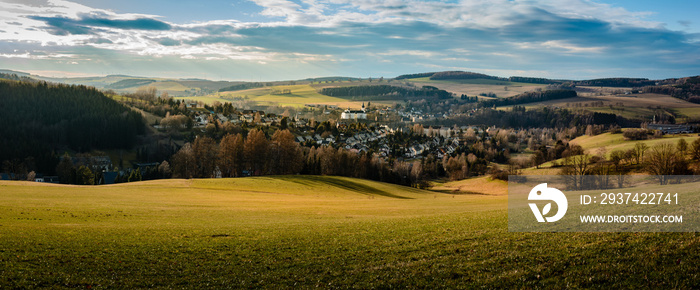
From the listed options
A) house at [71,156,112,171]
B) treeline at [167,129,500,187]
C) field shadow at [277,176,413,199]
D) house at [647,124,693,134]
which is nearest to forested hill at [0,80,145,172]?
house at [71,156,112,171]

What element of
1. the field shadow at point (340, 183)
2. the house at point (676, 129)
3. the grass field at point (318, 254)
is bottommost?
the field shadow at point (340, 183)

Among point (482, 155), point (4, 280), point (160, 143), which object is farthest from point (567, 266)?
point (160, 143)

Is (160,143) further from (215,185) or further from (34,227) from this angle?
(34,227)

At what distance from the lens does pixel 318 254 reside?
19469 mm

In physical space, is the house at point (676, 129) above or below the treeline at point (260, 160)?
above

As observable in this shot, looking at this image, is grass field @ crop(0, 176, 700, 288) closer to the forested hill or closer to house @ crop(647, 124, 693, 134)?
the forested hill

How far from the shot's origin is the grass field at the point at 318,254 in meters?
14.6

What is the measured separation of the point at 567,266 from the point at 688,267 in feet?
12.8

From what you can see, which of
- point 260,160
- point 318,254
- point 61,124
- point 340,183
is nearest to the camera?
point 318,254

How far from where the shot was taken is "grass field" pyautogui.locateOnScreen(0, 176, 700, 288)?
1459 cm
